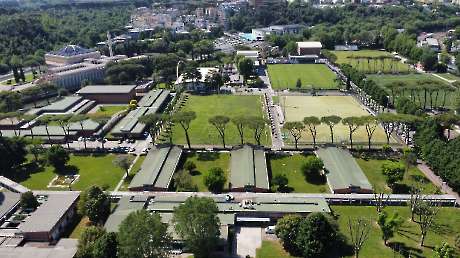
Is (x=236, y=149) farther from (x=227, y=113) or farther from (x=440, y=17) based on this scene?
(x=440, y=17)

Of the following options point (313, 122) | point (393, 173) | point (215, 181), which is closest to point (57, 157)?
point (215, 181)

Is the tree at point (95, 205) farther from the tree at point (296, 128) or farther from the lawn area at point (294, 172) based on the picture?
the tree at point (296, 128)

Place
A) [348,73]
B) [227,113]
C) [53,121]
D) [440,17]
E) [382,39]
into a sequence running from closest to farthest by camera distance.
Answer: [53,121]
[227,113]
[348,73]
[382,39]
[440,17]

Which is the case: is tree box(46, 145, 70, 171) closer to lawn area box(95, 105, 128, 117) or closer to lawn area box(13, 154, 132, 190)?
lawn area box(13, 154, 132, 190)

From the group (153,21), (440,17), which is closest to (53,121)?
(153,21)

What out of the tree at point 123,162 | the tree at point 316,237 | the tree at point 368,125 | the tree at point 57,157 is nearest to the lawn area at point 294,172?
the tree at point 368,125
